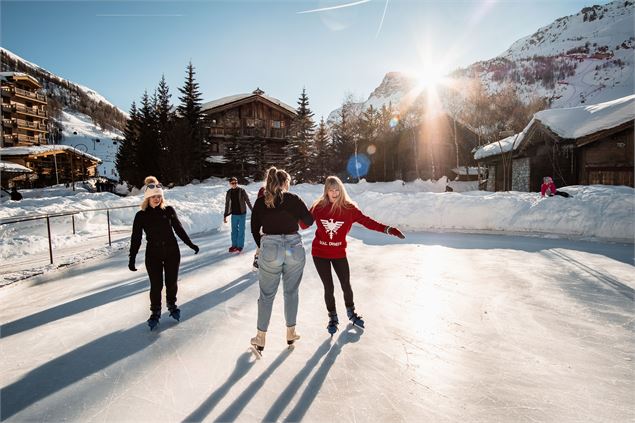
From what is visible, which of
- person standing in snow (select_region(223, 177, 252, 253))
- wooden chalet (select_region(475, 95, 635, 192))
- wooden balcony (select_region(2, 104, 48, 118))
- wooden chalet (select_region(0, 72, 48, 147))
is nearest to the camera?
person standing in snow (select_region(223, 177, 252, 253))

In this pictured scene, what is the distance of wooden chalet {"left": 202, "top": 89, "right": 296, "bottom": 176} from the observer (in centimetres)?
3359

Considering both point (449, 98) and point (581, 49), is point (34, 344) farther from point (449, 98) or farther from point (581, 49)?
point (581, 49)

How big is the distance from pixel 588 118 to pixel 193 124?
3295cm

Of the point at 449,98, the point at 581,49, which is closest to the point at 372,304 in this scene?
the point at 449,98

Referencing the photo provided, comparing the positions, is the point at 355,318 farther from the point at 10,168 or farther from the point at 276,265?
the point at 10,168

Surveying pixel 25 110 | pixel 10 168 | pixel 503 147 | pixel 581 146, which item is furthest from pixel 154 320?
pixel 25 110

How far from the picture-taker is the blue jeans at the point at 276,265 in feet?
9.92

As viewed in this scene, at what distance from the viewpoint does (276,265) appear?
3023 mm

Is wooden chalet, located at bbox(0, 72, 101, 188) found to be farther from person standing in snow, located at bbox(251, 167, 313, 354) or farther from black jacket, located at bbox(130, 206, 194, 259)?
person standing in snow, located at bbox(251, 167, 313, 354)

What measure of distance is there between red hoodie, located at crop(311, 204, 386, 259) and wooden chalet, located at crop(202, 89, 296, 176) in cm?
3024

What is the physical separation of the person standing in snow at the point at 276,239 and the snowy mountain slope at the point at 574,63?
196 ft

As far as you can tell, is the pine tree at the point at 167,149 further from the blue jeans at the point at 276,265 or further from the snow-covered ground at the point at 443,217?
the blue jeans at the point at 276,265

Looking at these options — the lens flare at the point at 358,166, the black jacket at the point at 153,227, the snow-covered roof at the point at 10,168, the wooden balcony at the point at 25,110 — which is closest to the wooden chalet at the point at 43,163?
the snow-covered roof at the point at 10,168

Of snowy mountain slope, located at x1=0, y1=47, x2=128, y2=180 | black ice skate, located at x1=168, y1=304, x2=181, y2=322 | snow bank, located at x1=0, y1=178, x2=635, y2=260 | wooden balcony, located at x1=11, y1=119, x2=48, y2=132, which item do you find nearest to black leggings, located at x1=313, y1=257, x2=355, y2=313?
black ice skate, located at x1=168, y1=304, x2=181, y2=322
